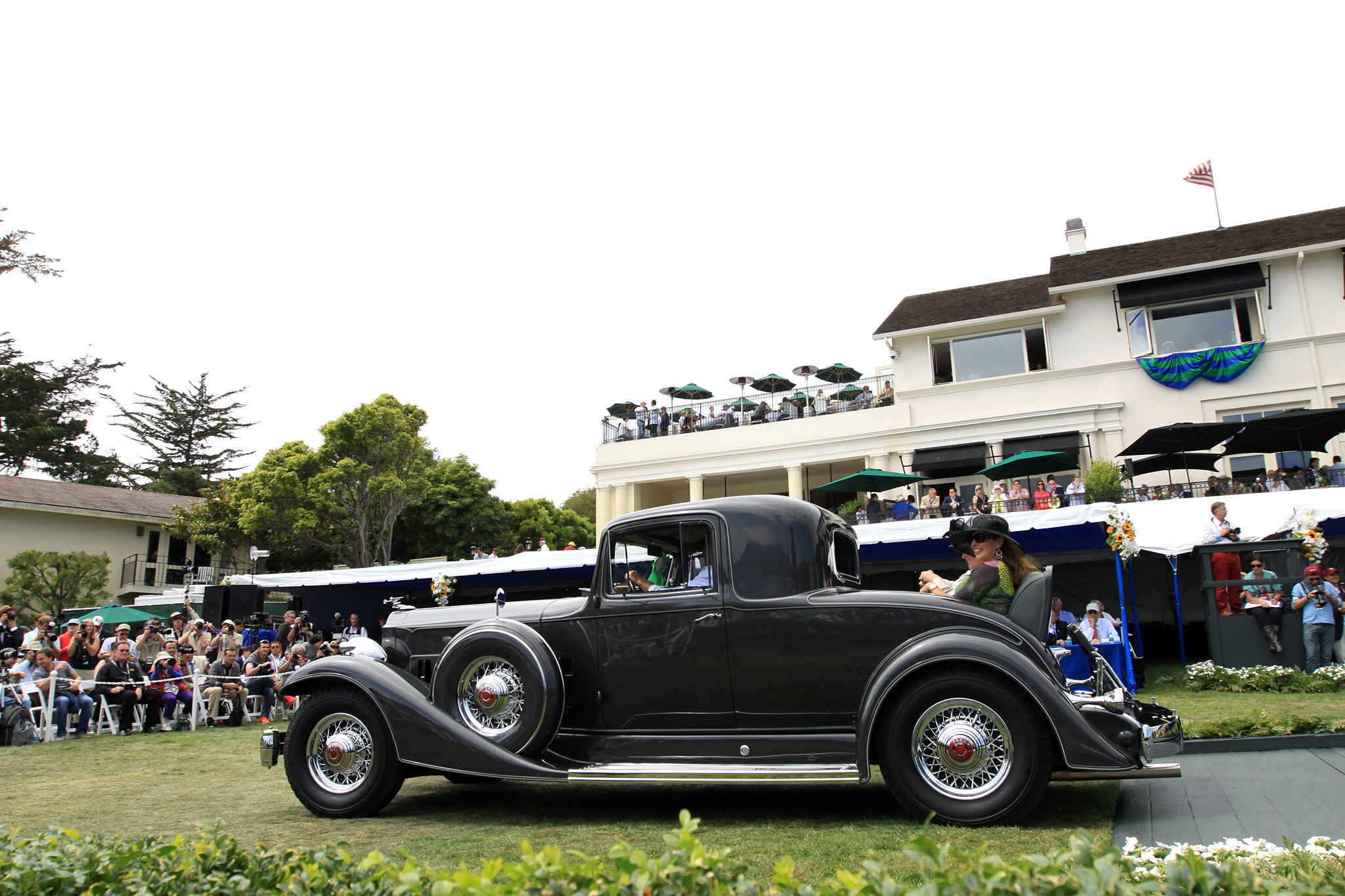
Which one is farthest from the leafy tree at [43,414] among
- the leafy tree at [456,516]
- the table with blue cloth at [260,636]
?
the table with blue cloth at [260,636]

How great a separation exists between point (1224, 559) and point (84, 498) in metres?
43.6

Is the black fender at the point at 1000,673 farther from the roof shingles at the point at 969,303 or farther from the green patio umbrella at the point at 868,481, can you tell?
the roof shingles at the point at 969,303

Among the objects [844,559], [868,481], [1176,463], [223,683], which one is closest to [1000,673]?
[844,559]

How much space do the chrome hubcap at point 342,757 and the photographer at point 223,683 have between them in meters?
9.59

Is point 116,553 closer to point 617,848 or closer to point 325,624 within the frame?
point 325,624

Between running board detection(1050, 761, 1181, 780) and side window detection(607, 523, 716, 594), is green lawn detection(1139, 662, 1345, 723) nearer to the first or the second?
running board detection(1050, 761, 1181, 780)

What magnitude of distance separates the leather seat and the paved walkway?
3.84 feet

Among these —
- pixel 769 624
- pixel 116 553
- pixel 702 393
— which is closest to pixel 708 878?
pixel 769 624

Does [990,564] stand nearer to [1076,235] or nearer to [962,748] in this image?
[962,748]

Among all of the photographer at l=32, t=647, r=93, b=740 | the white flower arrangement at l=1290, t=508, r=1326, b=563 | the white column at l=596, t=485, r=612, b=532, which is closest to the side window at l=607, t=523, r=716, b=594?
the photographer at l=32, t=647, r=93, b=740

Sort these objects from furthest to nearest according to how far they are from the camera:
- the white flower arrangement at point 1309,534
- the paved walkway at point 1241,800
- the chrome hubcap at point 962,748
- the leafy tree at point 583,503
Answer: the leafy tree at point 583,503 < the white flower arrangement at point 1309,534 < the chrome hubcap at point 962,748 < the paved walkway at point 1241,800

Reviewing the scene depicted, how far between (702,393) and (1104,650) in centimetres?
2264

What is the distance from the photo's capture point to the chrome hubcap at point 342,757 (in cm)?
629

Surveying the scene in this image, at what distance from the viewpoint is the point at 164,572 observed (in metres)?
42.8
